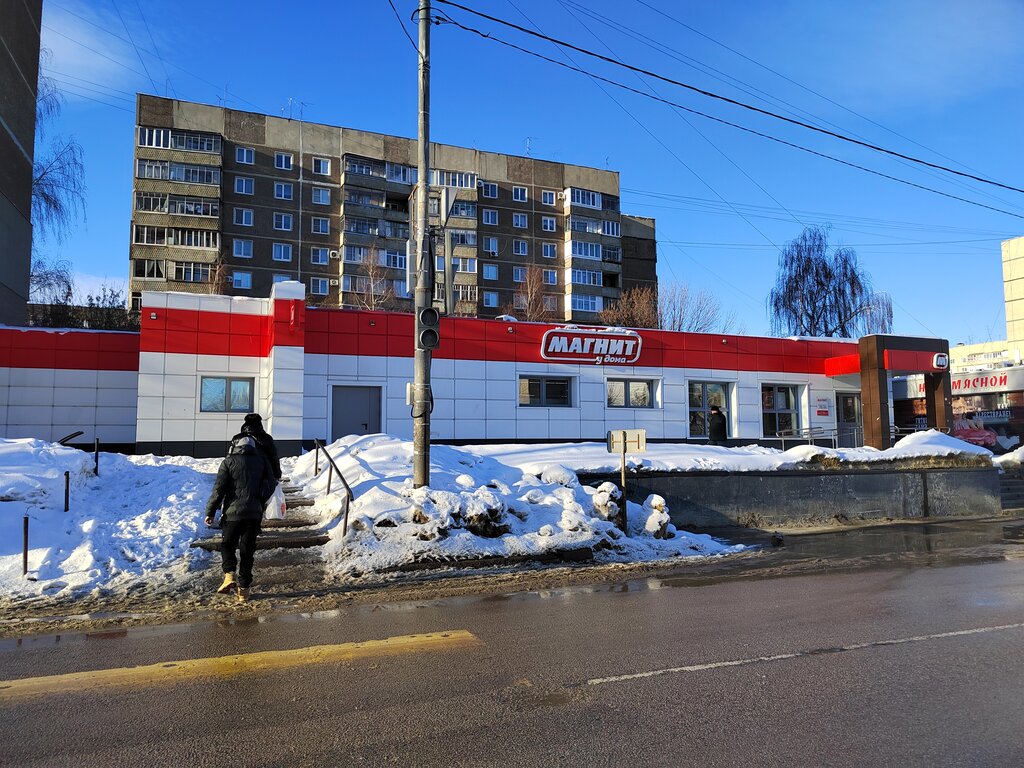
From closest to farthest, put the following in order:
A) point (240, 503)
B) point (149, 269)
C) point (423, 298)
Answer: point (240, 503), point (423, 298), point (149, 269)

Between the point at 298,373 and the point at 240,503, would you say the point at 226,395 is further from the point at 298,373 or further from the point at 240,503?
the point at 240,503

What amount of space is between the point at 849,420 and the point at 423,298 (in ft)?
73.7

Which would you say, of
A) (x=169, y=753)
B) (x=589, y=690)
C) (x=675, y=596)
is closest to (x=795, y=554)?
(x=675, y=596)

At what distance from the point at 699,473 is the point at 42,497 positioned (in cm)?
1168

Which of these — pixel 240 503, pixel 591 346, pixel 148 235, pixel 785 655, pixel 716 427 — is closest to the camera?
pixel 785 655

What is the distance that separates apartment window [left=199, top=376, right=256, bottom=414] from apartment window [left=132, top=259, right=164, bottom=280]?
37.9 m

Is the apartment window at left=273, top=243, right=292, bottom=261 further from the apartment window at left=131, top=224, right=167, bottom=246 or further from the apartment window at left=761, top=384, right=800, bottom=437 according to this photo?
the apartment window at left=761, top=384, right=800, bottom=437

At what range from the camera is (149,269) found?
5175cm

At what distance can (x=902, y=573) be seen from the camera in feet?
31.0

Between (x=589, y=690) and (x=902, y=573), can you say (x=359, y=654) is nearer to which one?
(x=589, y=690)

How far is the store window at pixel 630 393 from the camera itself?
75.7ft

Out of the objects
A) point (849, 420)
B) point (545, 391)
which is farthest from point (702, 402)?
point (849, 420)

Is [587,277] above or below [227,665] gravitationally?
above

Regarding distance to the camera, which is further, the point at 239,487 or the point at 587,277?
the point at 587,277
